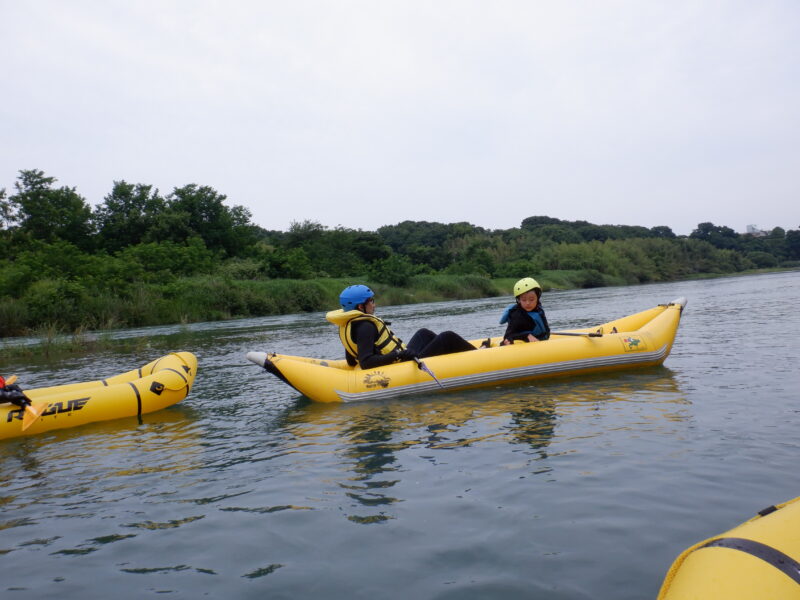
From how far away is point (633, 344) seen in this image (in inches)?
267

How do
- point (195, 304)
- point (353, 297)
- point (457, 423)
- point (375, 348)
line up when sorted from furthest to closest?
1. point (195, 304)
2. point (375, 348)
3. point (353, 297)
4. point (457, 423)

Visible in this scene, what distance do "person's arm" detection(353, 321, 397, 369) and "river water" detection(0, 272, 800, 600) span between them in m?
0.43

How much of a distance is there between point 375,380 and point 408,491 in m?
2.67

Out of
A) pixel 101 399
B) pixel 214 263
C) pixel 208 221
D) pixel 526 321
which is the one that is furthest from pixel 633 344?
pixel 208 221

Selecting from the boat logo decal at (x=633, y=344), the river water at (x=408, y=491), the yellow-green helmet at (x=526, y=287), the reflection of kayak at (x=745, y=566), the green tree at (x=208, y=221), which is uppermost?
the green tree at (x=208, y=221)

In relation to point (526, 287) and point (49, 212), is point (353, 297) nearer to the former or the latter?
point (526, 287)

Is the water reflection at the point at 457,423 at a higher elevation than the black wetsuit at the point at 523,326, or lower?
lower

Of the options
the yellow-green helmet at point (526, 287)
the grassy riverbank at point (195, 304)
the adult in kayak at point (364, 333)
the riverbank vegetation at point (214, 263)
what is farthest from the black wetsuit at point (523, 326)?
the riverbank vegetation at point (214, 263)

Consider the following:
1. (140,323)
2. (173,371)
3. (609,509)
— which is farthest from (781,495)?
(140,323)

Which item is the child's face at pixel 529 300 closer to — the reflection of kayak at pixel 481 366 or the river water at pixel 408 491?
the reflection of kayak at pixel 481 366

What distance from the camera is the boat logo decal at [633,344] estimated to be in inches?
266

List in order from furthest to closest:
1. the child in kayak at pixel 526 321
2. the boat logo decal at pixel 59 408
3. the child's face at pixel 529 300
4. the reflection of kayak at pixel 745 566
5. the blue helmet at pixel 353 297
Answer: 1. the child in kayak at pixel 526 321
2. the child's face at pixel 529 300
3. the blue helmet at pixel 353 297
4. the boat logo decal at pixel 59 408
5. the reflection of kayak at pixel 745 566

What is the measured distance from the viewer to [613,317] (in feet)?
44.2

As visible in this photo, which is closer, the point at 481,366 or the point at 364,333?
the point at 364,333
